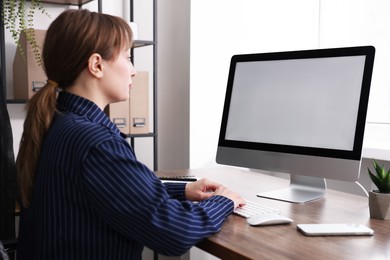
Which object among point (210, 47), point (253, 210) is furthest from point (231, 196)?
point (210, 47)

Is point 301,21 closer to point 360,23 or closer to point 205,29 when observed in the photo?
point 360,23

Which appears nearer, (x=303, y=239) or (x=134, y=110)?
(x=303, y=239)

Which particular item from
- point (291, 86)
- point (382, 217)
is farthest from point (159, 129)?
point (382, 217)

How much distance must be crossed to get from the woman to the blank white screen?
0.46 metres

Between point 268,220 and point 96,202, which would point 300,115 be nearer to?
point 268,220

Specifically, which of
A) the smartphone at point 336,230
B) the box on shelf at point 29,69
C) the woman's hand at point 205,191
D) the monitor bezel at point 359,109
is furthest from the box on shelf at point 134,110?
the smartphone at point 336,230

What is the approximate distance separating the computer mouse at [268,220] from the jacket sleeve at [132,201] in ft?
0.73

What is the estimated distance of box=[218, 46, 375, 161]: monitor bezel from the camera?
1.34 meters

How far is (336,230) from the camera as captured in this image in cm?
111

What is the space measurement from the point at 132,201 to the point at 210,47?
5.56 feet

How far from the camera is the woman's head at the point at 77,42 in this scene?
1042 millimetres

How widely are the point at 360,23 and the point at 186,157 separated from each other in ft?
4.03

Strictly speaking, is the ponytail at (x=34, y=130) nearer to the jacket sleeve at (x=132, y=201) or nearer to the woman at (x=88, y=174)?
the woman at (x=88, y=174)

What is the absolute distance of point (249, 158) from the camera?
1.60m
